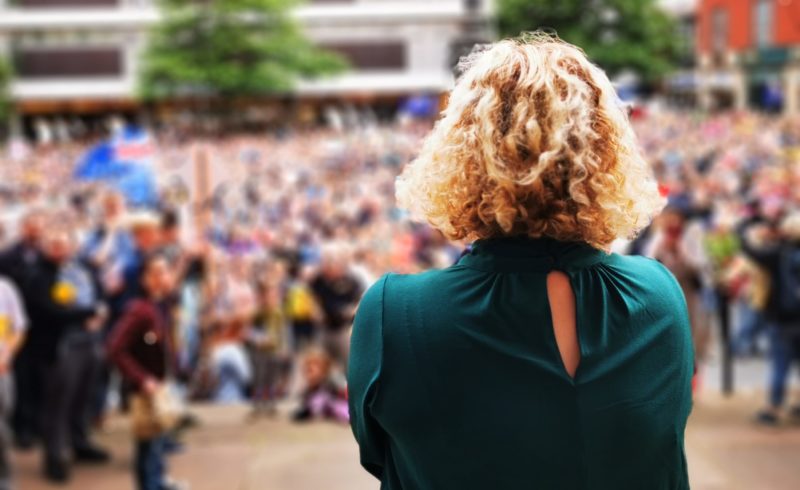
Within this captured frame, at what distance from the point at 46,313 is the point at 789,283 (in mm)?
5612

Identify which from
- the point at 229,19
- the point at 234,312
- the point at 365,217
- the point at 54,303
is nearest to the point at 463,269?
the point at 54,303

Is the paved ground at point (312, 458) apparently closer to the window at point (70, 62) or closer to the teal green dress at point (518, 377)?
the teal green dress at point (518, 377)

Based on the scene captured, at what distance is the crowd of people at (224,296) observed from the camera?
21.3 feet

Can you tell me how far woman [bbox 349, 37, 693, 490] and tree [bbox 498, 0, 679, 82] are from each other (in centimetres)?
4596

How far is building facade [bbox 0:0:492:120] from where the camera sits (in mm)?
60406

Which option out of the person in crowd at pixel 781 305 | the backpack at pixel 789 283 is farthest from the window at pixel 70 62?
the backpack at pixel 789 283

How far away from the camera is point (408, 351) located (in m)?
1.56

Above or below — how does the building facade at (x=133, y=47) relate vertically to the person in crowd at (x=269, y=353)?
below

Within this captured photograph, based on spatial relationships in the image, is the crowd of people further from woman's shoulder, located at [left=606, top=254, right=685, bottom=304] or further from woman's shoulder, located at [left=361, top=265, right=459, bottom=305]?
woman's shoulder, located at [left=361, top=265, right=459, bottom=305]

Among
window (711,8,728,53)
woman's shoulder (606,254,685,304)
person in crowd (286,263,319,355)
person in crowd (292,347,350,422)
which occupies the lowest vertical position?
window (711,8,728,53)

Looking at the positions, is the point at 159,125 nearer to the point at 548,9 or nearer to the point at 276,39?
the point at 276,39

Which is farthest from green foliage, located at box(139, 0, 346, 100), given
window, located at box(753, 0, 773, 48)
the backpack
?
the backpack

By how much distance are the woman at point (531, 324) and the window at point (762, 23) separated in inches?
1808

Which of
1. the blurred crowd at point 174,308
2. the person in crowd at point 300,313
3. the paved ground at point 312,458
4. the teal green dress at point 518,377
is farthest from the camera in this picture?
the person in crowd at point 300,313
